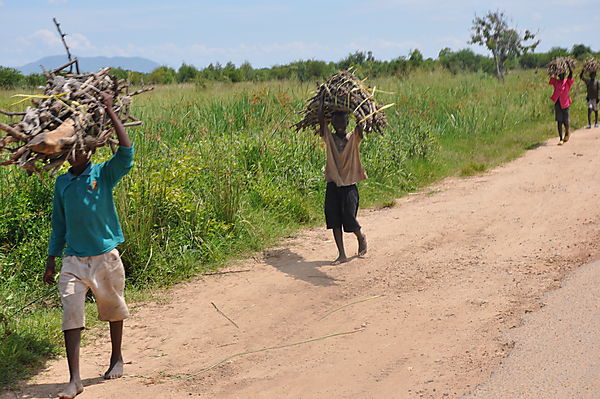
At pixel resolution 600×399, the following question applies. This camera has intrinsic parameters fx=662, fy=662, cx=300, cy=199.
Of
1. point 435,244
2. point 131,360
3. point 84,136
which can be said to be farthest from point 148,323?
point 435,244

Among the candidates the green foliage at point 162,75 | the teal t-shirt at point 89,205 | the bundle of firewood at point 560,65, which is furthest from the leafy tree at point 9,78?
the teal t-shirt at point 89,205

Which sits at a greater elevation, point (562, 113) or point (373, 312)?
point (562, 113)

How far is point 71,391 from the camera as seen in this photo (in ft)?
12.1

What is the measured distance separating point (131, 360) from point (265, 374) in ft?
3.21

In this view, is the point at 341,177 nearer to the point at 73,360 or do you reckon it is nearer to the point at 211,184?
the point at 211,184

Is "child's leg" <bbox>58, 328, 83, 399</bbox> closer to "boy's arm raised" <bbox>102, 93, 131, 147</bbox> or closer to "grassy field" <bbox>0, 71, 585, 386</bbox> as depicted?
"grassy field" <bbox>0, 71, 585, 386</bbox>

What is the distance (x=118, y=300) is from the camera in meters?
3.99

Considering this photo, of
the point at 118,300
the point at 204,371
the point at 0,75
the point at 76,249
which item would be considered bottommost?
the point at 204,371

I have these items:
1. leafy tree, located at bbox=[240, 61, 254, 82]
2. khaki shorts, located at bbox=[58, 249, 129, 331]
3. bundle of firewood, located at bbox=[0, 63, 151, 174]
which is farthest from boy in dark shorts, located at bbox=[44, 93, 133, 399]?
leafy tree, located at bbox=[240, 61, 254, 82]

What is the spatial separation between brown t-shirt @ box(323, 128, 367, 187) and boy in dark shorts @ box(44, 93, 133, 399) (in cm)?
279

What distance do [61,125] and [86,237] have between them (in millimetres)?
665

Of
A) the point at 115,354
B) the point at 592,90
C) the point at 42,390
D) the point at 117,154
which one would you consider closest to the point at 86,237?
the point at 117,154

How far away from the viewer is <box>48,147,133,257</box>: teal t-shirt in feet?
12.5

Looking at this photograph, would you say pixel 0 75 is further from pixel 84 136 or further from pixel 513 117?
pixel 84 136
